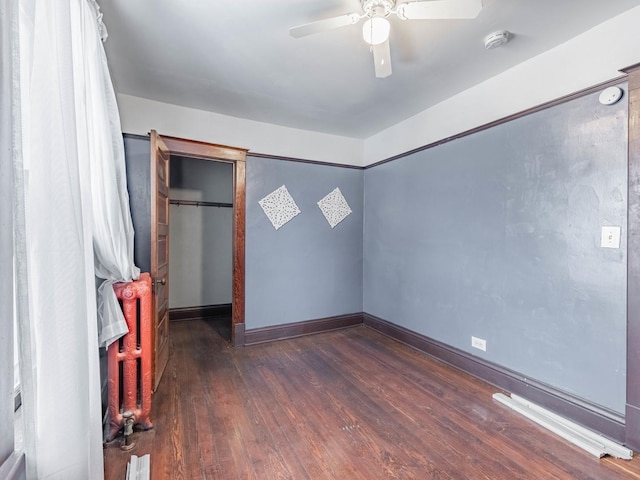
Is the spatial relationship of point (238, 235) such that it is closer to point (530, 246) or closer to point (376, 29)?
point (376, 29)

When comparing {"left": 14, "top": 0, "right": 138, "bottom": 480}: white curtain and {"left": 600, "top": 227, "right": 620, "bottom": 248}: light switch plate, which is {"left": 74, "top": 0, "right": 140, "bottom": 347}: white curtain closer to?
{"left": 14, "top": 0, "right": 138, "bottom": 480}: white curtain

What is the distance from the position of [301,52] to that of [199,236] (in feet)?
10.2

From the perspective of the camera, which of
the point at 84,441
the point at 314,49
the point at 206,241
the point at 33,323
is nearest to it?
the point at 33,323

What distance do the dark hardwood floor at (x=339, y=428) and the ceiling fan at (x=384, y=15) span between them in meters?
2.32

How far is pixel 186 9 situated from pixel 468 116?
7.84 ft

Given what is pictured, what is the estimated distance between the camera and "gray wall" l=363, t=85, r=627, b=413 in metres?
1.88

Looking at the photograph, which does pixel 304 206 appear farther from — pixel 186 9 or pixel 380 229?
pixel 186 9

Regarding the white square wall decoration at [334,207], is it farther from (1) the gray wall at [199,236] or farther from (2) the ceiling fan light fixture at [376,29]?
(2) the ceiling fan light fixture at [376,29]

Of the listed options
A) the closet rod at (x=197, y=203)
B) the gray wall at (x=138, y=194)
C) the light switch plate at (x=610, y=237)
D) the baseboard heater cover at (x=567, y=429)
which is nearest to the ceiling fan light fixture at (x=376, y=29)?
the light switch plate at (x=610, y=237)

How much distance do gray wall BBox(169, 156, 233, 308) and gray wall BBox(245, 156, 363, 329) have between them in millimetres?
1372

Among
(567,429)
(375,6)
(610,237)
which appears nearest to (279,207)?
(375,6)

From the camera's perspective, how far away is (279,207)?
3.57 m

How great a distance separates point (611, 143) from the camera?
1857 millimetres

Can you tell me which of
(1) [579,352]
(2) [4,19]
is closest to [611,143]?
(1) [579,352]
